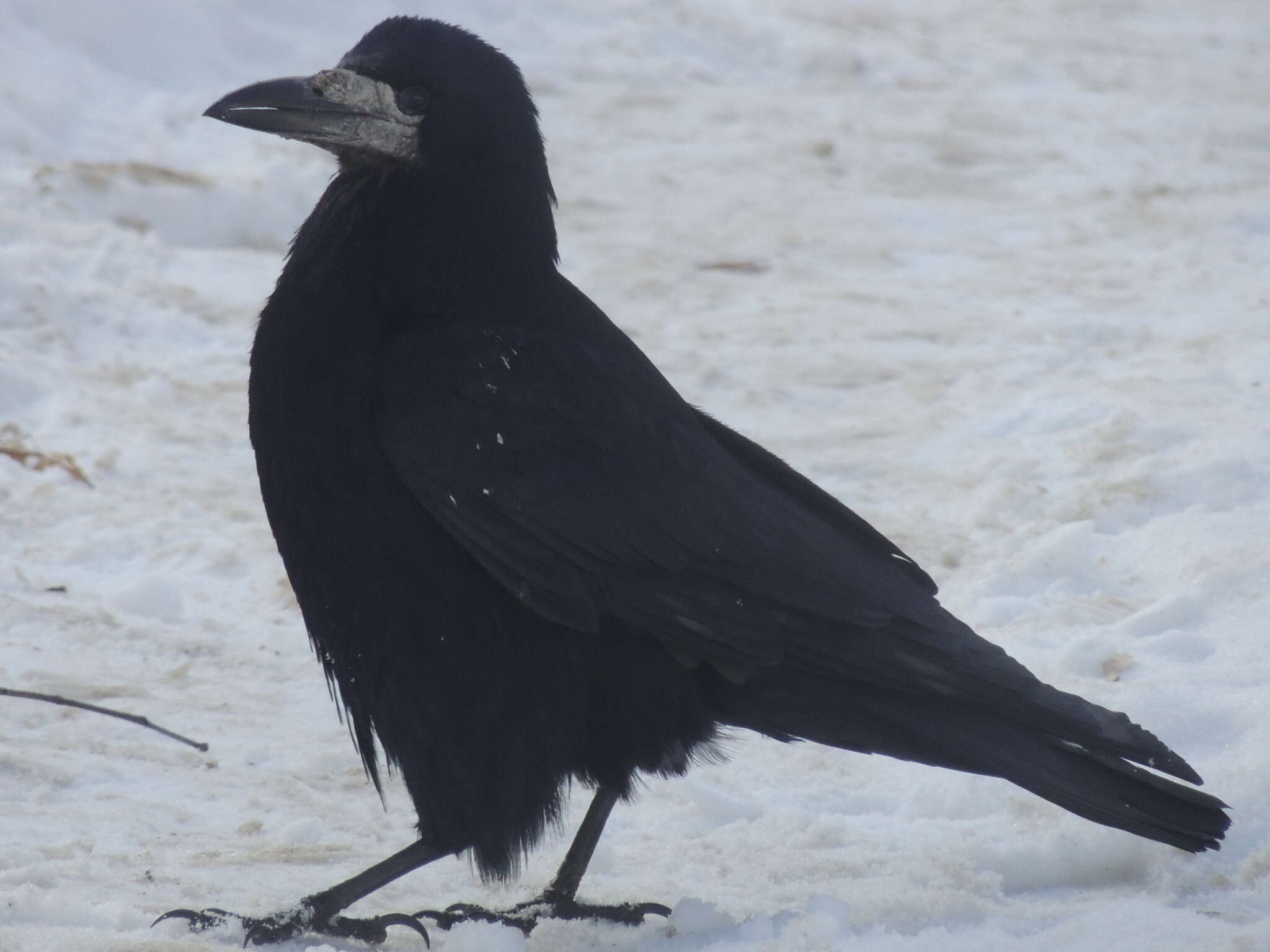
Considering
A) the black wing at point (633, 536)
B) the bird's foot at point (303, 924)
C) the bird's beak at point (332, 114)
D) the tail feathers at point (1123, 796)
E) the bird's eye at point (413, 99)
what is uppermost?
the bird's eye at point (413, 99)

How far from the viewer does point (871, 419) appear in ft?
18.5

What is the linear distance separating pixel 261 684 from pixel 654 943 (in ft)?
4.97

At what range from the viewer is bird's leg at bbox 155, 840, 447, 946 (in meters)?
2.86

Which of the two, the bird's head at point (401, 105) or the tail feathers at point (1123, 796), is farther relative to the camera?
the bird's head at point (401, 105)

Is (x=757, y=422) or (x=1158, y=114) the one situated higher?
(x=1158, y=114)

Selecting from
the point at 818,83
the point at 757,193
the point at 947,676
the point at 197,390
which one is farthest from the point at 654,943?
the point at 818,83

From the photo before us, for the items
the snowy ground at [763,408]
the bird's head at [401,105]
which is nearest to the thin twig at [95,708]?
the snowy ground at [763,408]

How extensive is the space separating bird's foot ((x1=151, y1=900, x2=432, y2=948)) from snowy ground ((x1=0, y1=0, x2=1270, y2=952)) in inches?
1.5

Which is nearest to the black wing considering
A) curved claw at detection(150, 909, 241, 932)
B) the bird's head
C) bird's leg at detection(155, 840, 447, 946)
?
the bird's head

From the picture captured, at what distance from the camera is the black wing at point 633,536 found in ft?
9.27

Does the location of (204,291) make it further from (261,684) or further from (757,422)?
(261,684)

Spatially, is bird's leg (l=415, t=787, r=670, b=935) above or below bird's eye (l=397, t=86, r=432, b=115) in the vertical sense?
below

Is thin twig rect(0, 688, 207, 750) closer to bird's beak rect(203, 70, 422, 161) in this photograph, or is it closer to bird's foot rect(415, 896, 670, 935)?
bird's foot rect(415, 896, 670, 935)

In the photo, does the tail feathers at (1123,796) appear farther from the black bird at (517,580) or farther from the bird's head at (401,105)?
the bird's head at (401,105)
